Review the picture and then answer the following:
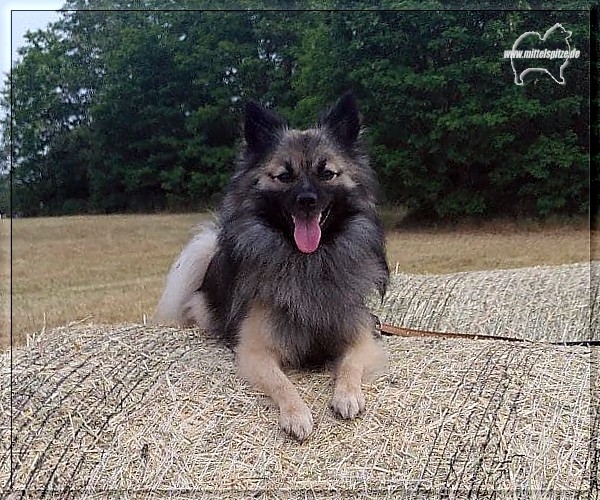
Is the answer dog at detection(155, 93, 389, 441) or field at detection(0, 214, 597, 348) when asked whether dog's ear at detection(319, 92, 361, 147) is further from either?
field at detection(0, 214, 597, 348)

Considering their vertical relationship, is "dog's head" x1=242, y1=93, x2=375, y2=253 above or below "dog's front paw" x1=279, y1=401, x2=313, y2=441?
above

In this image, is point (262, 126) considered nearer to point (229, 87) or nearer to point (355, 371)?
point (229, 87)

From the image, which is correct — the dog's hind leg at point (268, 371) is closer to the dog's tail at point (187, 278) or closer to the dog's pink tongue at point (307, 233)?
the dog's pink tongue at point (307, 233)

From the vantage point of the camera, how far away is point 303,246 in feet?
8.74

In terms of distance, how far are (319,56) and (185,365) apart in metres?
1.54

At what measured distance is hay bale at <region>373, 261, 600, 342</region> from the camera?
3.81 meters

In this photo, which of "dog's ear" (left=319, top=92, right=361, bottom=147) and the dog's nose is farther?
"dog's ear" (left=319, top=92, right=361, bottom=147)

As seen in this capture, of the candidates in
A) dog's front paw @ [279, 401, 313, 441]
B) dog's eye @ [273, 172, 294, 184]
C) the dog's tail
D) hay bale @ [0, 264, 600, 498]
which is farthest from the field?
dog's front paw @ [279, 401, 313, 441]

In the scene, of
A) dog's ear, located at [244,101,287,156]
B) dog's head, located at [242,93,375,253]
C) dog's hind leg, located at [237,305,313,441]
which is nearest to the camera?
dog's hind leg, located at [237,305,313,441]

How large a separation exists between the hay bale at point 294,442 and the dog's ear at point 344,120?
89cm

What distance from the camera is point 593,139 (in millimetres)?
3838

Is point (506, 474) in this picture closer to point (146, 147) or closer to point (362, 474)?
point (362, 474)

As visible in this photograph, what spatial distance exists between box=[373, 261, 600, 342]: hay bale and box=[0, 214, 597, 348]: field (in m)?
0.19

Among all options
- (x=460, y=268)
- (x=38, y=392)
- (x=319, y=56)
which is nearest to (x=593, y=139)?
(x=460, y=268)
